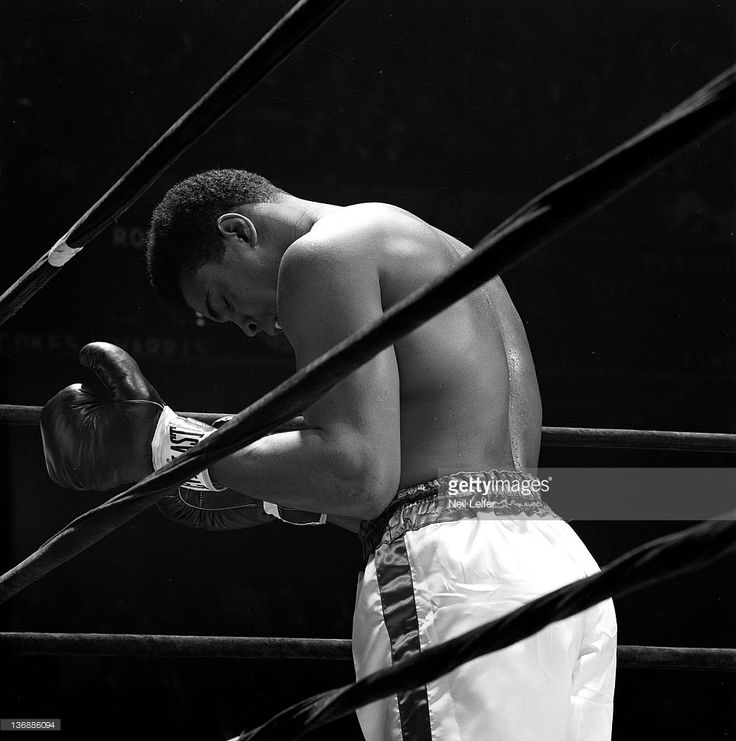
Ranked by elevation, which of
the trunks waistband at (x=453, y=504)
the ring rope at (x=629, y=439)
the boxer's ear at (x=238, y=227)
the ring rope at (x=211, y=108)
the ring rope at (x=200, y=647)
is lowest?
the ring rope at (x=200, y=647)

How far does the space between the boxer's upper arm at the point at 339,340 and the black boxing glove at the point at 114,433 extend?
0.17 meters

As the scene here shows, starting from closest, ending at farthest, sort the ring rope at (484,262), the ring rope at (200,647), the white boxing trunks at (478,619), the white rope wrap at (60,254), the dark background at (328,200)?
the ring rope at (484,262)
the white boxing trunks at (478,619)
the white rope wrap at (60,254)
the ring rope at (200,647)
the dark background at (328,200)

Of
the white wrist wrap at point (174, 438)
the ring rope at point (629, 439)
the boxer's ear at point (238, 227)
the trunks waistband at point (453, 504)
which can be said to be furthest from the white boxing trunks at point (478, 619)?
the ring rope at point (629, 439)

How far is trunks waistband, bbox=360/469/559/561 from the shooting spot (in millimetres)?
857

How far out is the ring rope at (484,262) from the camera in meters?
0.33

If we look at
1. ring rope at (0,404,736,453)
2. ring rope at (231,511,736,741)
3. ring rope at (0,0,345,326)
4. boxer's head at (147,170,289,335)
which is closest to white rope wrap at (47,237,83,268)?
ring rope at (0,0,345,326)

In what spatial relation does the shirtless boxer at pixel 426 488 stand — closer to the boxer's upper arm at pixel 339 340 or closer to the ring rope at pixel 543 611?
the boxer's upper arm at pixel 339 340

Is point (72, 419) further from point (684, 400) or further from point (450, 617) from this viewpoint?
point (684, 400)

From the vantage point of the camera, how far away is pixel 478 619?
80 centimetres

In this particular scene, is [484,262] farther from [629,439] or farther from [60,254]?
[629,439]

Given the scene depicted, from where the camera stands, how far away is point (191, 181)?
1.07 m

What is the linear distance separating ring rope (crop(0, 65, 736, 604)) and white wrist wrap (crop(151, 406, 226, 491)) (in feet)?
1.48

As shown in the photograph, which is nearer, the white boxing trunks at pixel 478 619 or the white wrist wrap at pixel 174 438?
the white boxing trunks at pixel 478 619

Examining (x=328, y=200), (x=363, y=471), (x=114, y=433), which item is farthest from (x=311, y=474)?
(x=328, y=200)
